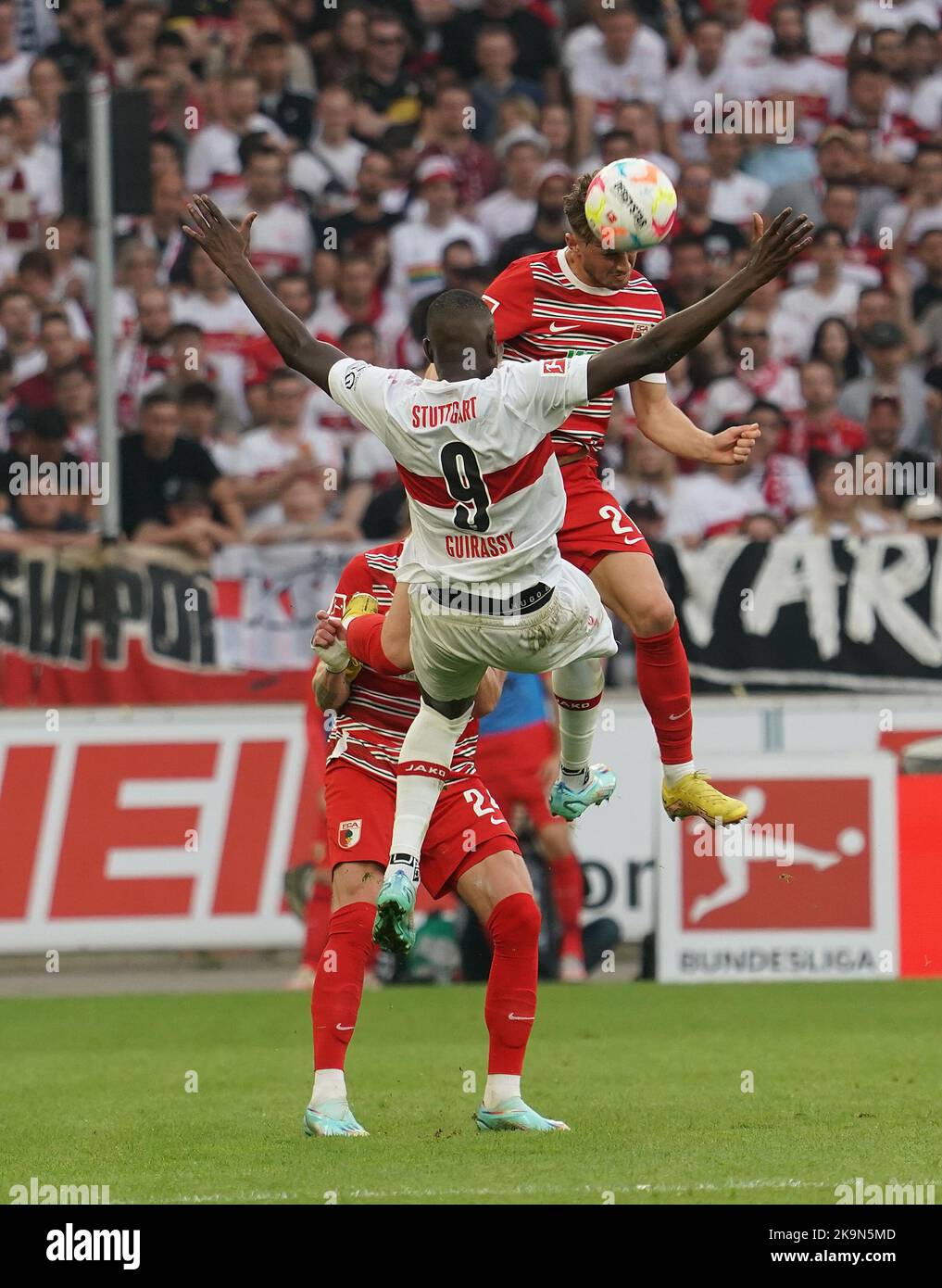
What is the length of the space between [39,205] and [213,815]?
631 centimetres

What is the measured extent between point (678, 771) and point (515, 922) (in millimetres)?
943

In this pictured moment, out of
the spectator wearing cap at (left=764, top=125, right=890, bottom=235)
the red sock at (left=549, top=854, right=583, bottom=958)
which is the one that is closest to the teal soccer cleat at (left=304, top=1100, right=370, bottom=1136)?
the red sock at (left=549, top=854, right=583, bottom=958)

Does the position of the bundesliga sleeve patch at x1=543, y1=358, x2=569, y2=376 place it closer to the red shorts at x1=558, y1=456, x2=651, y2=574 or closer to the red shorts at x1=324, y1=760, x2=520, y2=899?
the red shorts at x1=558, y1=456, x2=651, y2=574

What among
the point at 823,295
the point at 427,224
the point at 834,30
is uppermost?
the point at 834,30

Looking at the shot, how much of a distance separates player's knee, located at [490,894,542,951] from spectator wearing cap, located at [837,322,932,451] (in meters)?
8.94

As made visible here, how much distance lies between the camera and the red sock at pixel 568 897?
43.0ft

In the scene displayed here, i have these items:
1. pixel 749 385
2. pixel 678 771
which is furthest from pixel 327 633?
pixel 749 385

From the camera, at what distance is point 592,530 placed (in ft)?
27.2

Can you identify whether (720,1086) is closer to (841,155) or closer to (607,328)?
(607,328)

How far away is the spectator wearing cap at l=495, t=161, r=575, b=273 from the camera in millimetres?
16375

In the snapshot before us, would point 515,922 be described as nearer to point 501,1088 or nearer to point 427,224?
point 501,1088

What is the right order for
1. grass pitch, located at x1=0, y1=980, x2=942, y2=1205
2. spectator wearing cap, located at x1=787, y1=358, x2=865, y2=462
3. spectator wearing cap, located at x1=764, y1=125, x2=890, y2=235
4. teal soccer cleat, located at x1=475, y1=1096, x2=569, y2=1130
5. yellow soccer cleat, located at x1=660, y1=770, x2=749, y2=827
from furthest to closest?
spectator wearing cap, located at x1=764, y1=125, x2=890, y2=235, spectator wearing cap, located at x1=787, y1=358, x2=865, y2=462, yellow soccer cleat, located at x1=660, y1=770, x2=749, y2=827, teal soccer cleat, located at x1=475, y1=1096, x2=569, y2=1130, grass pitch, located at x1=0, y1=980, x2=942, y2=1205

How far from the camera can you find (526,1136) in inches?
303

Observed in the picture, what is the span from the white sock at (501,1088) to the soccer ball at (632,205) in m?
2.95
